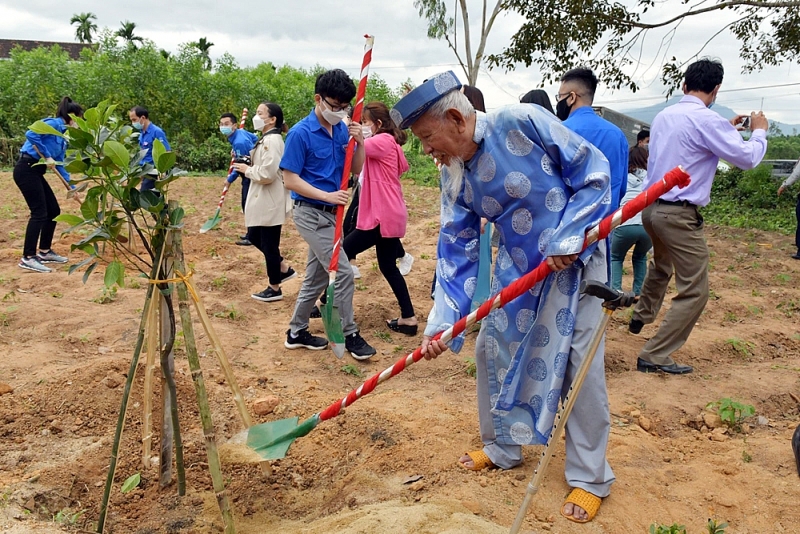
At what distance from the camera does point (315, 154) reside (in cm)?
418

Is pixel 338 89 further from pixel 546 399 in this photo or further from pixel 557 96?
pixel 546 399

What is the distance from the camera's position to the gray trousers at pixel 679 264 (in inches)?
154

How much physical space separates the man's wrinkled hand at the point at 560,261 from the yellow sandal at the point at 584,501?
98 centimetres

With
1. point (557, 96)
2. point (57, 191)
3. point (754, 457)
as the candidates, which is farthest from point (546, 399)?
point (57, 191)

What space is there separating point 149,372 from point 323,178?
6.64 ft

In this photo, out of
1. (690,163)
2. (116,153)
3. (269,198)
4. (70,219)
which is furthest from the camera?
(269,198)

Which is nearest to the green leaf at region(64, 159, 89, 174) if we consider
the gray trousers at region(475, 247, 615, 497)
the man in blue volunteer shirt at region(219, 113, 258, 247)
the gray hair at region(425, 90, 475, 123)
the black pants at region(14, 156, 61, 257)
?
the gray hair at region(425, 90, 475, 123)

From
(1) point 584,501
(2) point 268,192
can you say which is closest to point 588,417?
(1) point 584,501

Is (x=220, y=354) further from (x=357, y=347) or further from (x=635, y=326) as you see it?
(x=635, y=326)

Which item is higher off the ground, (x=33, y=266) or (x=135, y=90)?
(x=135, y=90)

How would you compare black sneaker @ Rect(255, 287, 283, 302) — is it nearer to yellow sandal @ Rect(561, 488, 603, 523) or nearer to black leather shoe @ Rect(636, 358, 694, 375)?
black leather shoe @ Rect(636, 358, 694, 375)

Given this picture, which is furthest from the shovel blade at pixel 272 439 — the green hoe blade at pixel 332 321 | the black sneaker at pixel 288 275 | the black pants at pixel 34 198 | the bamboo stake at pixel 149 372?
the black pants at pixel 34 198

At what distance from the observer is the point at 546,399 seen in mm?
2504

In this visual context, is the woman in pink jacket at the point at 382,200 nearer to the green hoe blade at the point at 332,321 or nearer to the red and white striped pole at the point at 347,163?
the red and white striped pole at the point at 347,163
